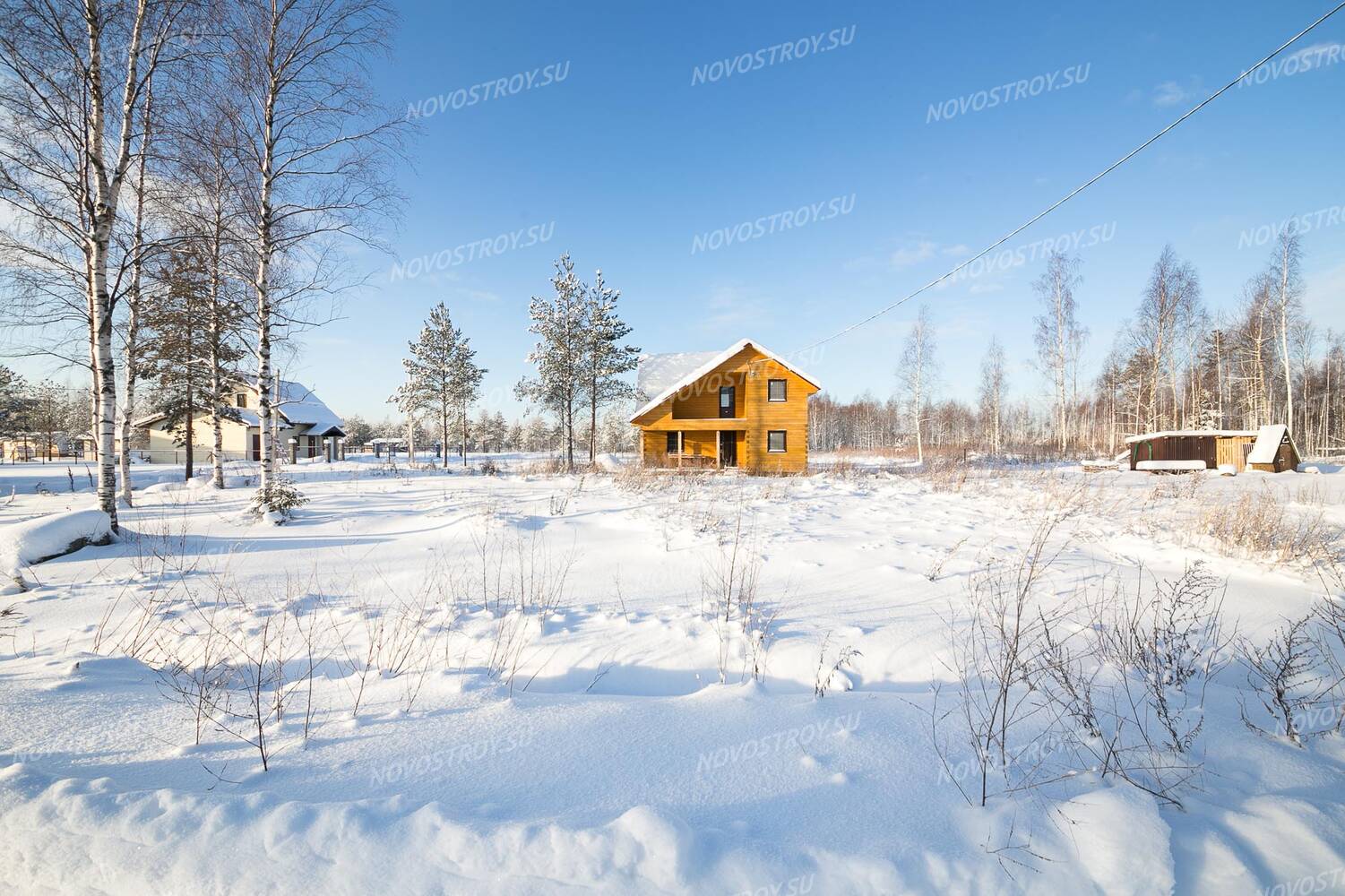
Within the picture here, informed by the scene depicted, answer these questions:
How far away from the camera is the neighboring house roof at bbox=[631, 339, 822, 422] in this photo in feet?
69.3

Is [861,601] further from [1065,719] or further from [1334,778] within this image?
[1334,778]

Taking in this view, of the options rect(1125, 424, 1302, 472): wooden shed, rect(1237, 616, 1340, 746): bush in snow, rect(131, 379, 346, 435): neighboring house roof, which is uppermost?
rect(131, 379, 346, 435): neighboring house roof

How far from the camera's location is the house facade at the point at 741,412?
70.2 feet

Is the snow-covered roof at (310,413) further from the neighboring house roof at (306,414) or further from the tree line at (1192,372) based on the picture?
the tree line at (1192,372)

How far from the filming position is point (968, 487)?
1311cm

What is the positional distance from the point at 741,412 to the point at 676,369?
509 cm

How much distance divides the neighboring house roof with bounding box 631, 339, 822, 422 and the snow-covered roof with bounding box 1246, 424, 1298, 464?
16.4 m

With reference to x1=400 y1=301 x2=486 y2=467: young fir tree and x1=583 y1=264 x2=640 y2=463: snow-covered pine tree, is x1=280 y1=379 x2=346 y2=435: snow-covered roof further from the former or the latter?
x1=583 y1=264 x2=640 y2=463: snow-covered pine tree

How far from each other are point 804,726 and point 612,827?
1.28 meters

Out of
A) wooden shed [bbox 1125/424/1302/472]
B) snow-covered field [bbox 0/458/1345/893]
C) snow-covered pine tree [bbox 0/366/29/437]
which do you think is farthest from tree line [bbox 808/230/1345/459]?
snow-covered pine tree [bbox 0/366/29/437]

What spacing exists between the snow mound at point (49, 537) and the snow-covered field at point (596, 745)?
1.91 feet

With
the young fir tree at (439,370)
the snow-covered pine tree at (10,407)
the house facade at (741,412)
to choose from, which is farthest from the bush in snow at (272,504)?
the snow-covered pine tree at (10,407)

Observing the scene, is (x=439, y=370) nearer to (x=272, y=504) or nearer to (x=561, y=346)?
(x=561, y=346)

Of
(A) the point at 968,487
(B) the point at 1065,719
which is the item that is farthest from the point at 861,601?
(A) the point at 968,487
